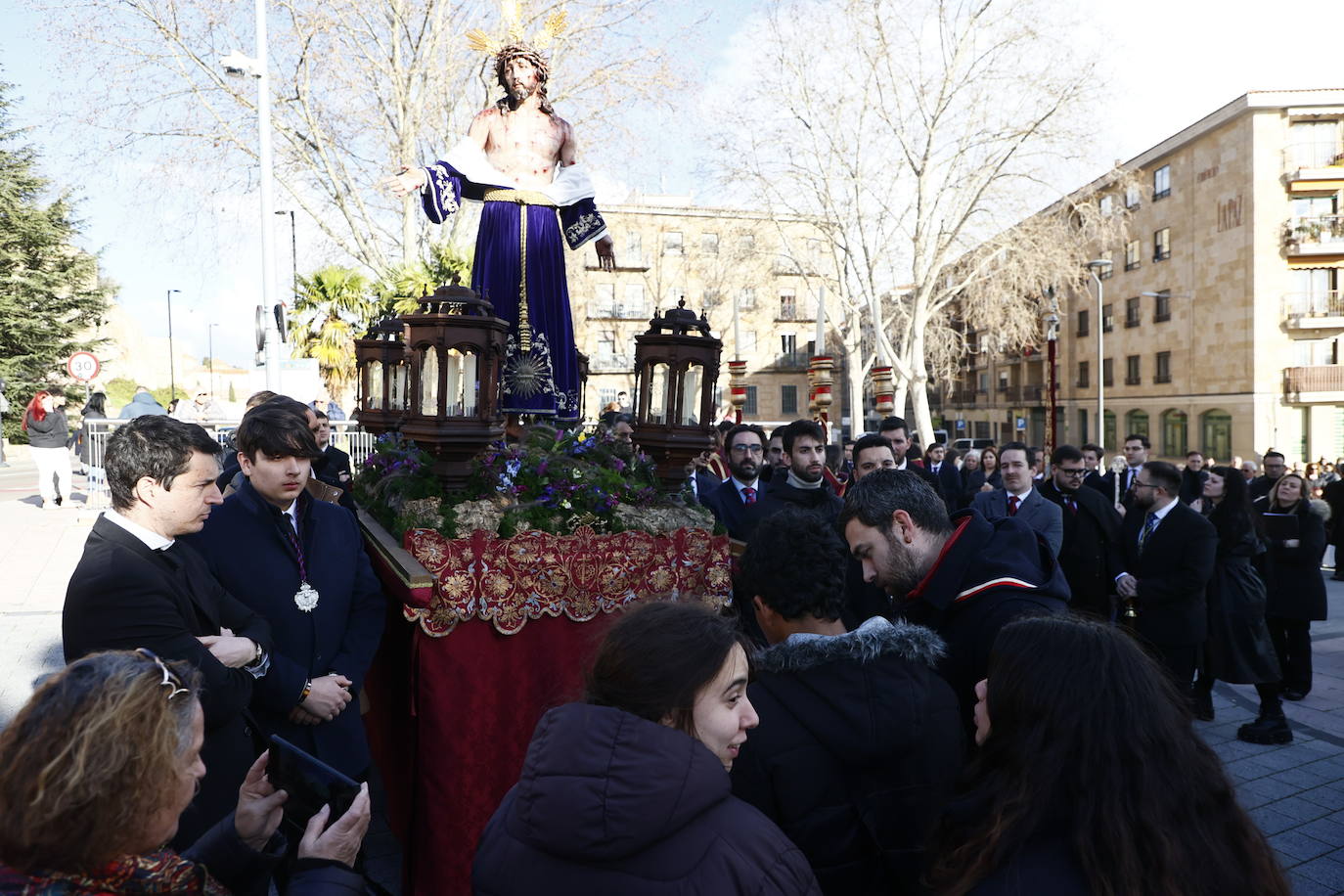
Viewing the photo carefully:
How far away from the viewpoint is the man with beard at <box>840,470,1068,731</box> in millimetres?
2525

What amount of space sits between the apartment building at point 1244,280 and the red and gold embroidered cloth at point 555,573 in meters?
27.0

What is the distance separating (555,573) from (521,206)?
3081mm

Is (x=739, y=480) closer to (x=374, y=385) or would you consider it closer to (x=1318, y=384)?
(x=374, y=385)

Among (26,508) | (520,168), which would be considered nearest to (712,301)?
(26,508)

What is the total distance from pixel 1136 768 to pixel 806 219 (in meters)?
23.0

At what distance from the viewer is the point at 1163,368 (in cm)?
3594

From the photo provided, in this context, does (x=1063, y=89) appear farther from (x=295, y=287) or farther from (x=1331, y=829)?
(x=1331, y=829)

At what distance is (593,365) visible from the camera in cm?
4878

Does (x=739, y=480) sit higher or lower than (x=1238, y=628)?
higher

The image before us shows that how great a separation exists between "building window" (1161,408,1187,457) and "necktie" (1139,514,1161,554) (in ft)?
108

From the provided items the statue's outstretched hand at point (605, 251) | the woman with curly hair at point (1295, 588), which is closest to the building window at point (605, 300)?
the statue's outstretched hand at point (605, 251)

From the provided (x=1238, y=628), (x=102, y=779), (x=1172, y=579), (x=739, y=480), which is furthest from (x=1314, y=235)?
(x=102, y=779)

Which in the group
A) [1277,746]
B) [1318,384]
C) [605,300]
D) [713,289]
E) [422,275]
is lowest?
[1277,746]

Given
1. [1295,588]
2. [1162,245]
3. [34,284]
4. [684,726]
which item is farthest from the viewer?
[1162,245]
